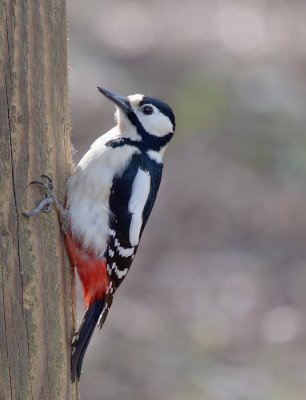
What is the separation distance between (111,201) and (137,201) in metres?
0.11

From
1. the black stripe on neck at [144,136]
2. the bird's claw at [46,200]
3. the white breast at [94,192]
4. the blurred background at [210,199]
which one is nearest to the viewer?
the bird's claw at [46,200]

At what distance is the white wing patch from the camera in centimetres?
386

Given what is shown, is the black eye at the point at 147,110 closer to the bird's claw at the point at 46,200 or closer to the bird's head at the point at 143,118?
the bird's head at the point at 143,118

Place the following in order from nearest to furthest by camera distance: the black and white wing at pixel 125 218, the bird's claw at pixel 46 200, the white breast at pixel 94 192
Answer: the bird's claw at pixel 46 200
the white breast at pixel 94 192
the black and white wing at pixel 125 218

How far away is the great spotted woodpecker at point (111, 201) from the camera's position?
3557 millimetres

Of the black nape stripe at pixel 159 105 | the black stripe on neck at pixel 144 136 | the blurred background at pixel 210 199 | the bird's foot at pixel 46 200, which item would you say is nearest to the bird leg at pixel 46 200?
the bird's foot at pixel 46 200

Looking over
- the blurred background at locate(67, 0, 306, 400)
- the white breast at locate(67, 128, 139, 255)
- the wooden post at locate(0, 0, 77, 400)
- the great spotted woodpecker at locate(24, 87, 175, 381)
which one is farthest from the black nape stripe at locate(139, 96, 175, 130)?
the blurred background at locate(67, 0, 306, 400)

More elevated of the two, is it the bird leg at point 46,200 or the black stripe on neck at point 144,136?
the bird leg at point 46,200

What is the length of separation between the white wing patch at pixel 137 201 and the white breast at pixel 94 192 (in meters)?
0.09

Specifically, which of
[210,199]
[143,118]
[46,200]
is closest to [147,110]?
[143,118]

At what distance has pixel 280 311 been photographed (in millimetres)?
8008

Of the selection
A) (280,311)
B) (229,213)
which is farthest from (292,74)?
(280,311)

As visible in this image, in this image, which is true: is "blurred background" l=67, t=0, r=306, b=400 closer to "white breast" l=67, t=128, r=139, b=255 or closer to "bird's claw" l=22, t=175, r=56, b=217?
"white breast" l=67, t=128, r=139, b=255

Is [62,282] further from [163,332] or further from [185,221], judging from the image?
[185,221]
